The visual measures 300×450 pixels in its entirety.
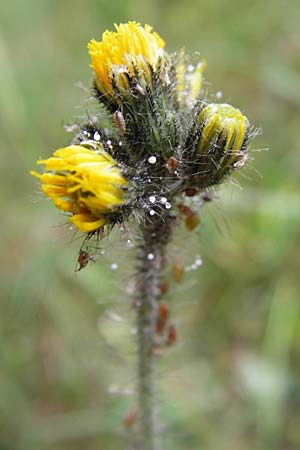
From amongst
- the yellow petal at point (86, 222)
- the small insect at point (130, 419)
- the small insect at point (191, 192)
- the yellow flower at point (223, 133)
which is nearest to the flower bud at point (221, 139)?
the yellow flower at point (223, 133)

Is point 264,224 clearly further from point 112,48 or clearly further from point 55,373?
point 112,48

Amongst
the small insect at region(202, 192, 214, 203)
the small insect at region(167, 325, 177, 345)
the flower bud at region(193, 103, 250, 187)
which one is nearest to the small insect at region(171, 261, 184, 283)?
the small insect at region(167, 325, 177, 345)

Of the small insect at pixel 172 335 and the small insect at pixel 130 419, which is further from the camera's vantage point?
the small insect at pixel 130 419

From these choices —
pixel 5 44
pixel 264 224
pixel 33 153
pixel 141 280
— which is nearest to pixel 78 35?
pixel 5 44

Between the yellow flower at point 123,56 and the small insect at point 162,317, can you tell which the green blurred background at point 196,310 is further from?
the yellow flower at point 123,56

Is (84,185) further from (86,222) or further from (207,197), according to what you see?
(207,197)

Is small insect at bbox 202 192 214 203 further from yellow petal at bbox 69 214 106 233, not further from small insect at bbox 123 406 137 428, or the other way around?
small insect at bbox 123 406 137 428

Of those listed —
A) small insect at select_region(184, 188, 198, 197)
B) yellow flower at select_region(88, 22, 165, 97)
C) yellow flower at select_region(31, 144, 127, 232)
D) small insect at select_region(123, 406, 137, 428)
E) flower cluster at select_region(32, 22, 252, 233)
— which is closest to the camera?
yellow flower at select_region(31, 144, 127, 232)

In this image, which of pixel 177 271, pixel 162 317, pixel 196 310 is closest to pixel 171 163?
pixel 177 271
